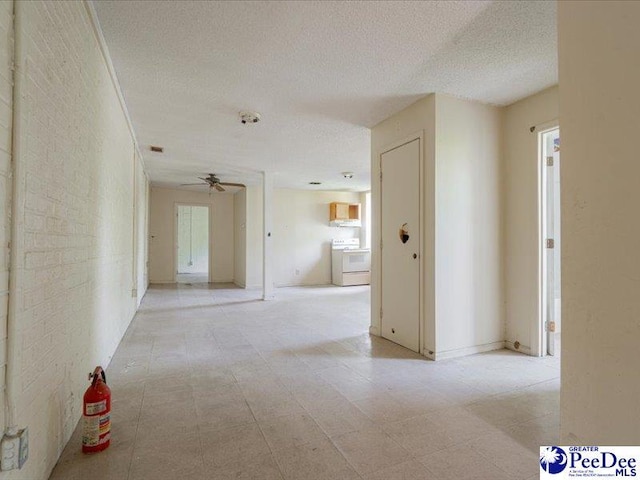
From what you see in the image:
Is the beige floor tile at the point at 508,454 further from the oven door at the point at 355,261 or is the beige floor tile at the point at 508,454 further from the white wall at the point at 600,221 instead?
the oven door at the point at 355,261

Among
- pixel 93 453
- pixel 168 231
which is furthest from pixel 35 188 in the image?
pixel 168 231

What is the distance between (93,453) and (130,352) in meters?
1.61

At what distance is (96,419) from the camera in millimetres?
1605

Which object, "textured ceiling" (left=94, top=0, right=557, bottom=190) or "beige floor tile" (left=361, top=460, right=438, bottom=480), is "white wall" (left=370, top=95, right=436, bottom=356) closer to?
"textured ceiling" (left=94, top=0, right=557, bottom=190)

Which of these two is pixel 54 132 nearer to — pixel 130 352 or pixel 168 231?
pixel 130 352

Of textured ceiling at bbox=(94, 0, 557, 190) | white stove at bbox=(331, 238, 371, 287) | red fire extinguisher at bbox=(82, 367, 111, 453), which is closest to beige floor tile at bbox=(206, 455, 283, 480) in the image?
red fire extinguisher at bbox=(82, 367, 111, 453)

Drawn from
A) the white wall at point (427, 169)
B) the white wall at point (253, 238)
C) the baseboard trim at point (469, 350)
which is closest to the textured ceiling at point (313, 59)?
the white wall at point (427, 169)

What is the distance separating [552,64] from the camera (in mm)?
2414

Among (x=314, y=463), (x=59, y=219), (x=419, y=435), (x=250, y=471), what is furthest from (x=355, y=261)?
(x=59, y=219)

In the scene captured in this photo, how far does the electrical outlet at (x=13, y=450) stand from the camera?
103 cm

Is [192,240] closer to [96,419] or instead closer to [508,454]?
[96,419]

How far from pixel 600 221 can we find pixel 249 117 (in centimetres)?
312

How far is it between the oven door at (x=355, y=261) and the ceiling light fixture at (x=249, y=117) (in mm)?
4824

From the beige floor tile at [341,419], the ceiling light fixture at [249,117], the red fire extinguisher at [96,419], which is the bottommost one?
the beige floor tile at [341,419]
